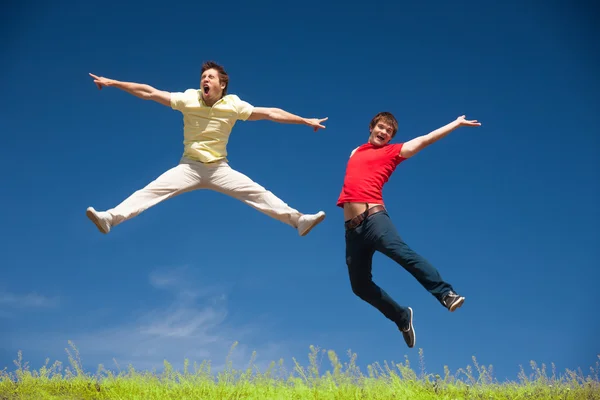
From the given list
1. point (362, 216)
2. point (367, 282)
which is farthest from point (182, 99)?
point (367, 282)

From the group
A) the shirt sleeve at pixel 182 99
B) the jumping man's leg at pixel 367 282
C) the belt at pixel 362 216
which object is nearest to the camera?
the belt at pixel 362 216

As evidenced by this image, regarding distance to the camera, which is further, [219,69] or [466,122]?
[219,69]

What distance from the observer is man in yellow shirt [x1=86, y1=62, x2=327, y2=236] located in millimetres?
7653

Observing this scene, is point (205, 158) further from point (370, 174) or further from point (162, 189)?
point (370, 174)

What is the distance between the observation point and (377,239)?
7.17 meters

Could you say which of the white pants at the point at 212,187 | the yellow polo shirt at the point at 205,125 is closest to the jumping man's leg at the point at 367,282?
the white pants at the point at 212,187

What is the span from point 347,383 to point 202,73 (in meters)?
4.39

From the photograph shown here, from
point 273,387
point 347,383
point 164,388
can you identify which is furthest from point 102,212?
point 347,383

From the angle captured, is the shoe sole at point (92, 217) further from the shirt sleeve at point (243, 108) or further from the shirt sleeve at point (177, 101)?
the shirt sleeve at point (243, 108)

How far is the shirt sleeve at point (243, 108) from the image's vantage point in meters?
8.02

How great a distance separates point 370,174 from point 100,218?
10.7ft

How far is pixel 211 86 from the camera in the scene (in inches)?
314

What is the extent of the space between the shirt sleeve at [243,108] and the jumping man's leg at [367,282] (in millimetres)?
2080

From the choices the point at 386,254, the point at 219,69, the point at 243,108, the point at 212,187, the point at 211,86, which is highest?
the point at 219,69
